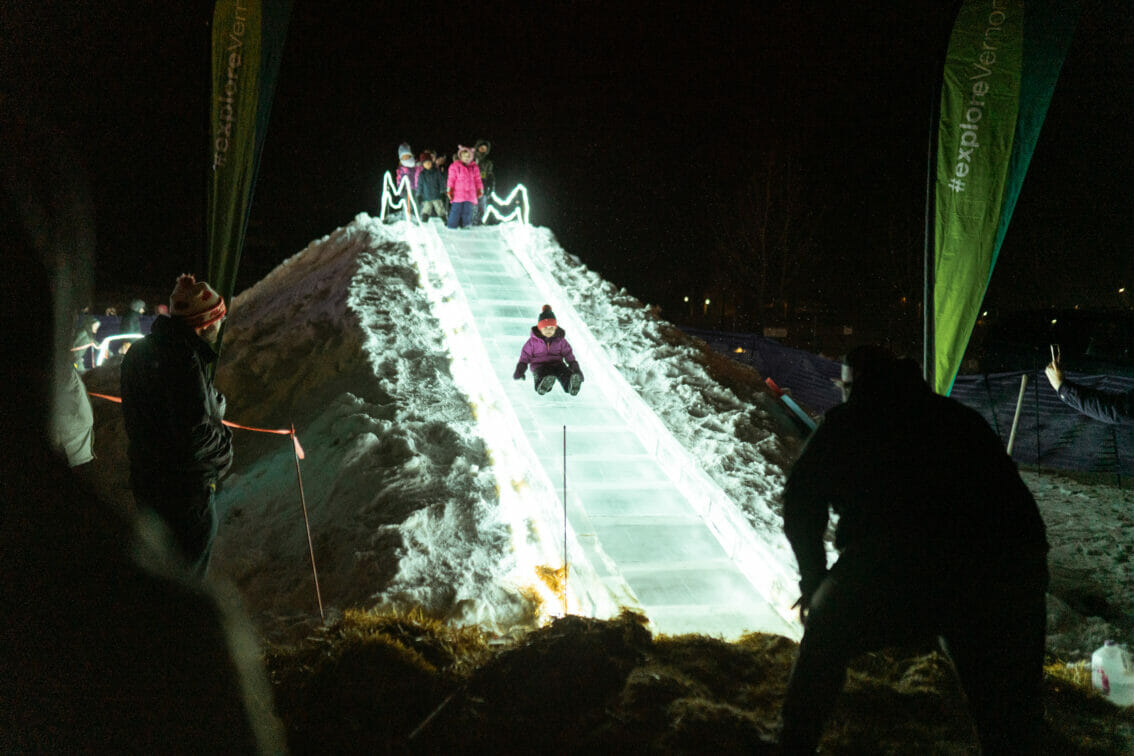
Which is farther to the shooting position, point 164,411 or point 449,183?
point 449,183

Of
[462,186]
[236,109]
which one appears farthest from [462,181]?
[236,109]

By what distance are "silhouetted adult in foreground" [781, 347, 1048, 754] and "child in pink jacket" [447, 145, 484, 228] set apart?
45.0 ft

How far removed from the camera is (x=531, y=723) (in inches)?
120

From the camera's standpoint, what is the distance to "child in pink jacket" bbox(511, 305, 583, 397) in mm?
8352

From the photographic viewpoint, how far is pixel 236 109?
20.7ft

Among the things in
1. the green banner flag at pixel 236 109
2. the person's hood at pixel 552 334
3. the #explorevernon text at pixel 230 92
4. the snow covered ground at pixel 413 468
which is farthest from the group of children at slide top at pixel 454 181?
the #explorevernon text at pixel 230 92

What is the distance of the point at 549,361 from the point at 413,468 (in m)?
2.70

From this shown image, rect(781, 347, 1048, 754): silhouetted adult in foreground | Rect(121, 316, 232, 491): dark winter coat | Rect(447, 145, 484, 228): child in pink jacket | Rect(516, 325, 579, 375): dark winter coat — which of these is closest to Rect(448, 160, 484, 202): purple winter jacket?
Rect(447, 145, 484, 228): child in pink jacket

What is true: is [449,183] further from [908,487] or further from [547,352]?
[908,487]

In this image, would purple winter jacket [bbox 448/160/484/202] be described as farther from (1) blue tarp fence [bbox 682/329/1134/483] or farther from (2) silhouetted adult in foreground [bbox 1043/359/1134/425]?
(2) silhouetted adult in foreground [bbox 1043/359/1134/425]

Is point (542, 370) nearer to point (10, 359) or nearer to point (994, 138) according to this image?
point (994, 138)

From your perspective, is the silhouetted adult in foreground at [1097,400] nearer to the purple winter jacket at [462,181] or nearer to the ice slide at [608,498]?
the ice slide at [608,498]

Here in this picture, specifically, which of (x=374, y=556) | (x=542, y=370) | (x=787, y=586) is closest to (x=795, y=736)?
(x=787, y=586)

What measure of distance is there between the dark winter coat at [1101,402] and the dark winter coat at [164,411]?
6287 millimetres
